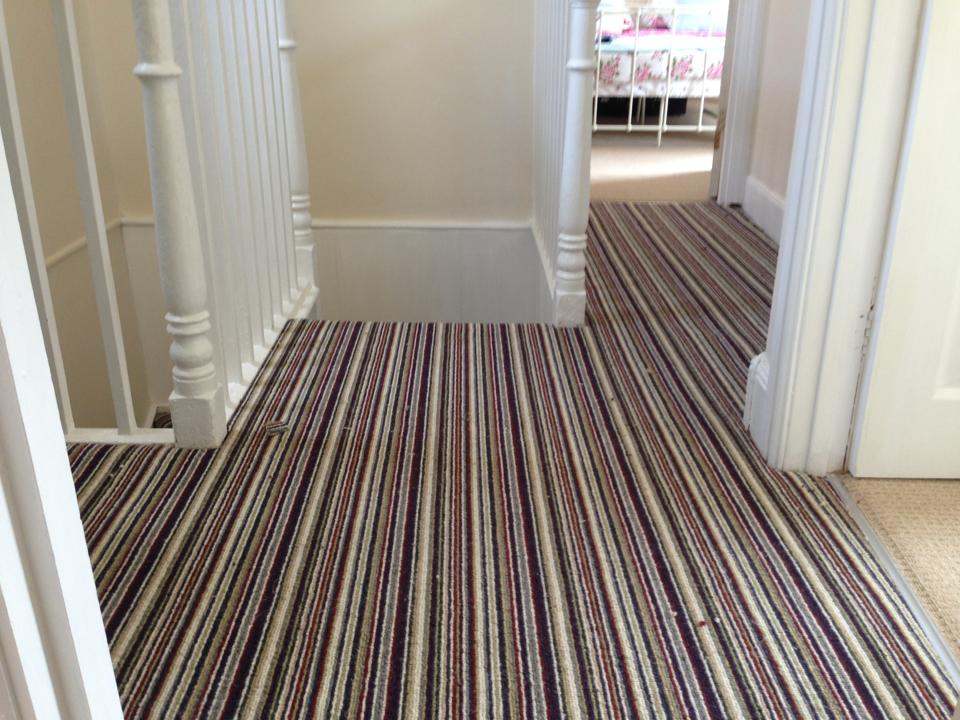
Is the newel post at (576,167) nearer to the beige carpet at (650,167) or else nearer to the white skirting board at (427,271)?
A: the white skirting board at (427,271)

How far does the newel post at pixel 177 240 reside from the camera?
1.38 metres

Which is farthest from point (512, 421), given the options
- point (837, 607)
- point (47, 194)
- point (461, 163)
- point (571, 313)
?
point (47, 194)

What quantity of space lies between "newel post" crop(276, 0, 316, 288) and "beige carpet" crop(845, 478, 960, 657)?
1678 millimetres

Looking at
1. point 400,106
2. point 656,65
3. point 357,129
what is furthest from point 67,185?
point 656,65

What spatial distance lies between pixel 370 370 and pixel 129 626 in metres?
0.91

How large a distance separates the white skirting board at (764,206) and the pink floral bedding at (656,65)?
2269 mm

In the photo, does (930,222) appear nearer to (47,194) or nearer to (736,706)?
(736,706)

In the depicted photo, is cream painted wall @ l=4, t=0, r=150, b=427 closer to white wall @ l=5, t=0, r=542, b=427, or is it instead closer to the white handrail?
white wall @ l=5, t=0, r=542, b=427

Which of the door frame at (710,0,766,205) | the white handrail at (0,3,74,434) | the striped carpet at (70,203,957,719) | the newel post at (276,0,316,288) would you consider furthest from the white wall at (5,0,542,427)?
the white handrail at (0,3,74,434)

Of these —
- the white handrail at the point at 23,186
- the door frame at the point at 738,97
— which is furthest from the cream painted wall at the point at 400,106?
the white handrail at the point at 23,186

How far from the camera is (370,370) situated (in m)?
1.95

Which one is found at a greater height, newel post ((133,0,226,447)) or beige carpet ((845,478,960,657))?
newel post ((133,0,226,447))

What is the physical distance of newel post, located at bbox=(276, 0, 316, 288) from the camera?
2.35 meters

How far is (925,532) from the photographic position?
1.35m
